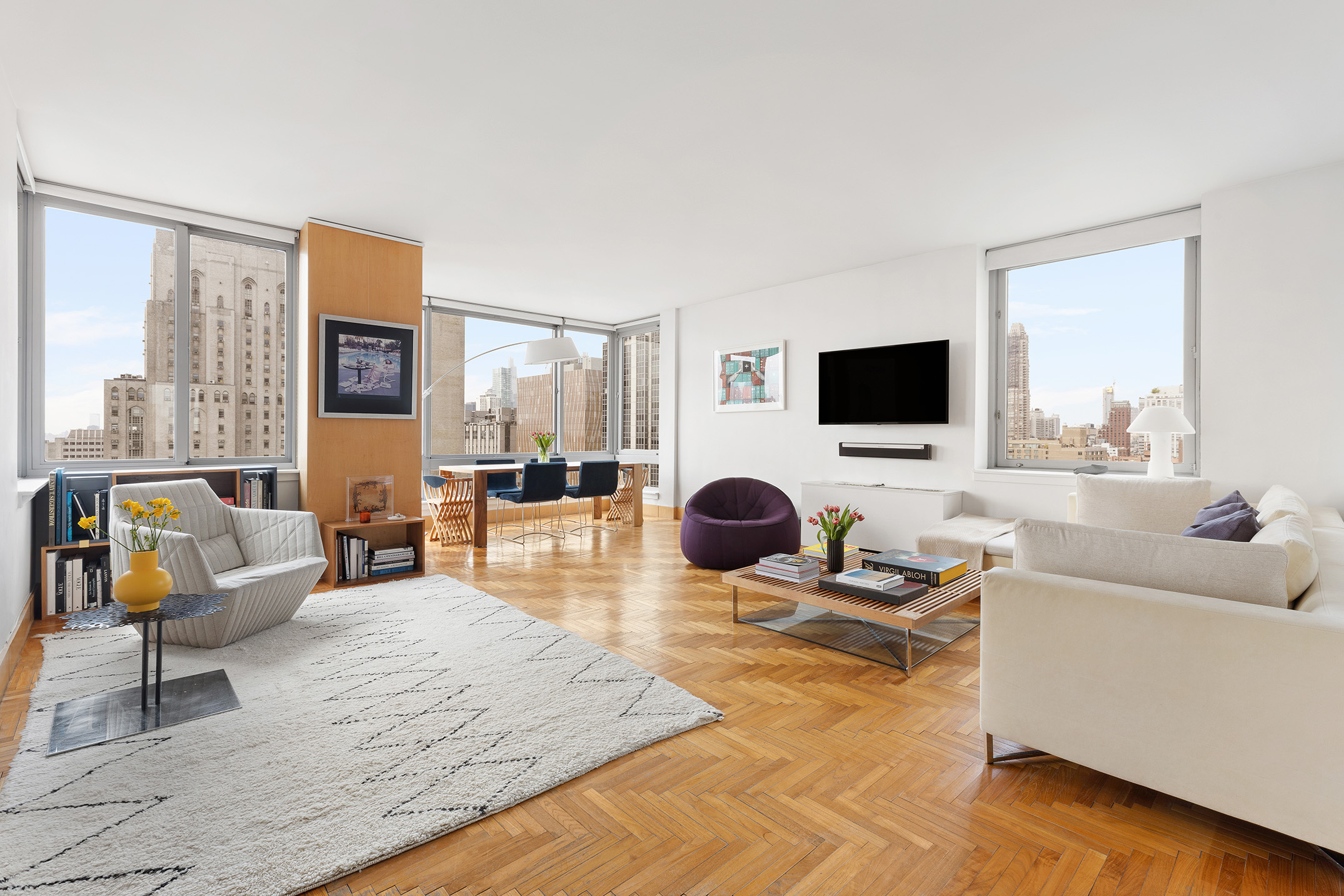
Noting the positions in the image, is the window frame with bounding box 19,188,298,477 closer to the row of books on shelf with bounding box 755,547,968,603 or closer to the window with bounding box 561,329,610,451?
the window with bounding box 561,329,610,451

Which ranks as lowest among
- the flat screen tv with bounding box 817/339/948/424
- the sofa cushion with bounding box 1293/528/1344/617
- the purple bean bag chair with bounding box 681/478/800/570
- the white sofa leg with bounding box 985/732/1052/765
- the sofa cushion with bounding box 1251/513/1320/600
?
the white sofa leg with bounding box 985/732/1052/765

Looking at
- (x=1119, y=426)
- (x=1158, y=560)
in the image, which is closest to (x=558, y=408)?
(x=1119, y=426)

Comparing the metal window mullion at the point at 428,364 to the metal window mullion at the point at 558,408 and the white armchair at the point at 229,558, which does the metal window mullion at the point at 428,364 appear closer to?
the metal window mullion at the point at 558,408

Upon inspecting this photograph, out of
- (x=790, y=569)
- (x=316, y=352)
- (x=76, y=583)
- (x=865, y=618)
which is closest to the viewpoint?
(x=865, y=618)

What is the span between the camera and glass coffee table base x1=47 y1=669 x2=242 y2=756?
226cm

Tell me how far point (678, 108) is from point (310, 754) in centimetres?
322

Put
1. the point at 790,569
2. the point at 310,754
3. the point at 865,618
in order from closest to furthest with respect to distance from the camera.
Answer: the point at 310,754, the point at 865,618, the point at 790,569

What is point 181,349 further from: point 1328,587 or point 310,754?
point 1328,587

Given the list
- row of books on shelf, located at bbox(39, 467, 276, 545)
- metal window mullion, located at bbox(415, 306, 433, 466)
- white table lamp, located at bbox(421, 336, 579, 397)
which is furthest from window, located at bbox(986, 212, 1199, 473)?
row of books on shelf, located at bbox(39, 467, 276, 545)

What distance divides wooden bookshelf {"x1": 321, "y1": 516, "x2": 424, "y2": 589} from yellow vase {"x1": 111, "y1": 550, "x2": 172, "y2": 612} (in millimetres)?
2034

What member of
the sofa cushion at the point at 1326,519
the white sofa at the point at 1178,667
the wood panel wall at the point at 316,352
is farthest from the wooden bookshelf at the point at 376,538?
the sofa cushion at the point at 1326,519

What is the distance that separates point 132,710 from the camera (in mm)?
2453

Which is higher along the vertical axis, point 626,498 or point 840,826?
point 626,498

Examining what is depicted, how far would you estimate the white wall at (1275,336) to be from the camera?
370 cm
